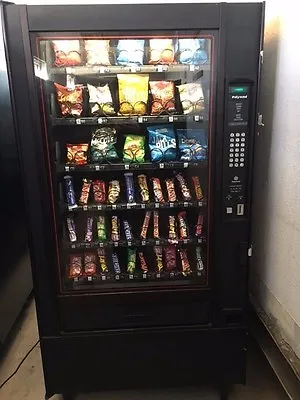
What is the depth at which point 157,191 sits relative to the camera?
155 cm

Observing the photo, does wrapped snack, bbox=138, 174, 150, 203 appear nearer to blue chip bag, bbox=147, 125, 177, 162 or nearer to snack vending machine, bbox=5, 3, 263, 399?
snack vending machine, bbox=5, 3, 263, 399

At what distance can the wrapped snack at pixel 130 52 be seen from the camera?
1387mm

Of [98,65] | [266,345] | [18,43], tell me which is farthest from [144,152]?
[266,345]

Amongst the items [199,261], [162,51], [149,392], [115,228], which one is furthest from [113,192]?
[149,392]

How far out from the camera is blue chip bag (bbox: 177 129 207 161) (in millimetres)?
1482

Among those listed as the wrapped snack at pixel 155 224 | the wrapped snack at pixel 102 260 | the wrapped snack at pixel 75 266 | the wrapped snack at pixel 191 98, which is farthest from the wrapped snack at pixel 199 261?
the wrapped snack at pixel 191 98

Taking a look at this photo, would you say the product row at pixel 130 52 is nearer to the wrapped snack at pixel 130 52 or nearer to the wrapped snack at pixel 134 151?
the wrapped snack at pixel 130 52

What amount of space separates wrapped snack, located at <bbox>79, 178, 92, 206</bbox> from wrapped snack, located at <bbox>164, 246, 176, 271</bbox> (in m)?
0.46

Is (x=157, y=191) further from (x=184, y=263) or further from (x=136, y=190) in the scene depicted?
(x=184, y=263)

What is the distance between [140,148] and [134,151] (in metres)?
0.03

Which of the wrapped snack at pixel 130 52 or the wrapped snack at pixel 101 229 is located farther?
the wrapped snack at pixel 101 229

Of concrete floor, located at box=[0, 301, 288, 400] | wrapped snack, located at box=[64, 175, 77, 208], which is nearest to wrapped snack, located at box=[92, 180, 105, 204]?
wrapped snack, located at box=[64, 175, 77, 208]

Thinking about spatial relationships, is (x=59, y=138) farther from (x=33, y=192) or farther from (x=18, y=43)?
(x=18, y=43)

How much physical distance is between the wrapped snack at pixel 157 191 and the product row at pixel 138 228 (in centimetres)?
12
